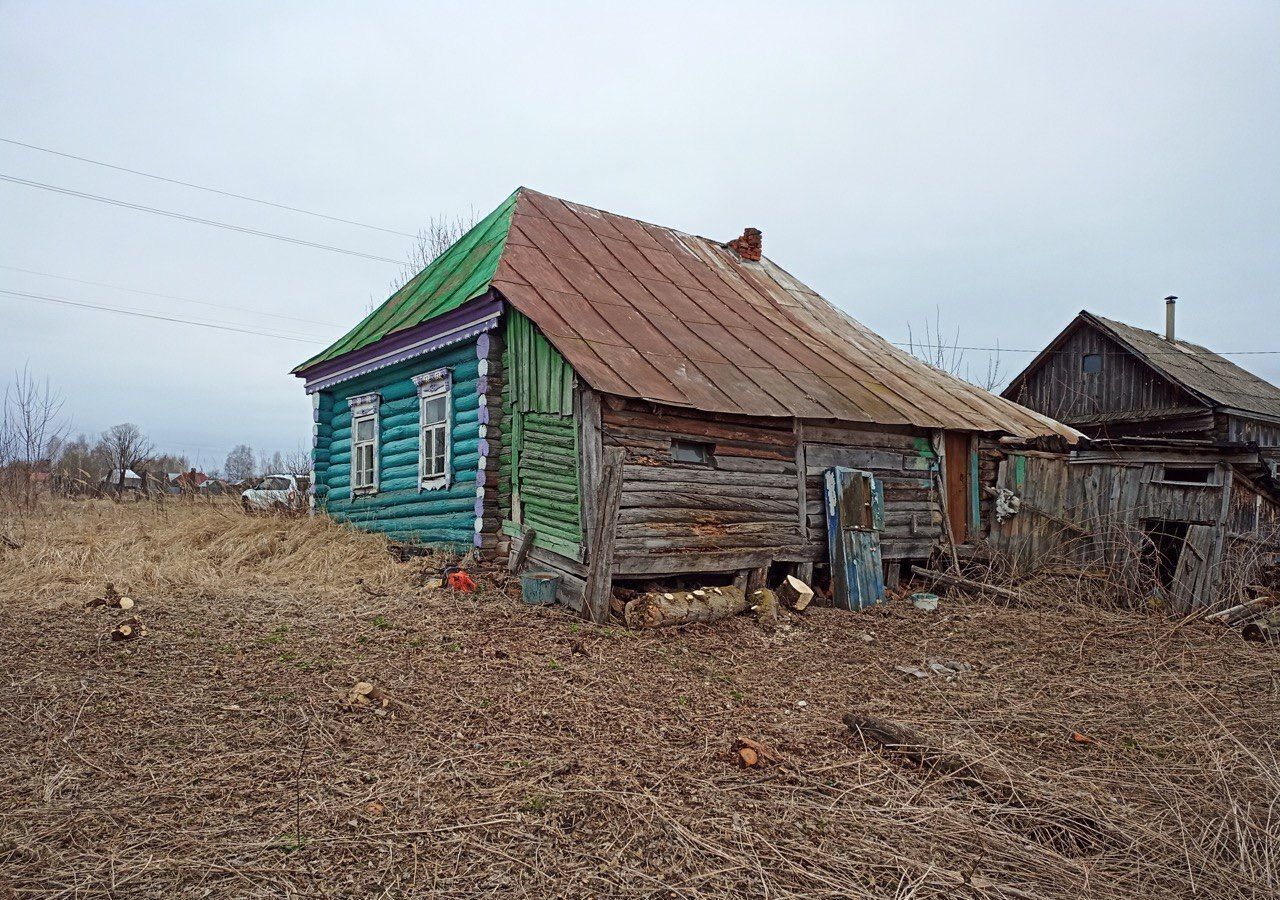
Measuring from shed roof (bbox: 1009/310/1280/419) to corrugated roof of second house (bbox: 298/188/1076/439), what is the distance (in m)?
11.2

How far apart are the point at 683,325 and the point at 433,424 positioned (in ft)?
12.0

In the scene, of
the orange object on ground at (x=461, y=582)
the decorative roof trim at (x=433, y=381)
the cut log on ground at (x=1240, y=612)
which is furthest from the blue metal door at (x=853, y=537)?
the decorative roof trim at (x=433, y=381)

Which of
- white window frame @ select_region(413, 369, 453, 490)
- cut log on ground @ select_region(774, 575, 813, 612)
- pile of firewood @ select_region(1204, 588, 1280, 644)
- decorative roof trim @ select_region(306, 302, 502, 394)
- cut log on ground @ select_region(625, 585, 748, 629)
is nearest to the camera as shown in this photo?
cut log on ground @ select_region(625, 585, 748, 629)

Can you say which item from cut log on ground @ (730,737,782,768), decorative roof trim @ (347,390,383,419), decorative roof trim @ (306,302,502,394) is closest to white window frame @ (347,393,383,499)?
decorative roof trim @ (347,390,383,419)

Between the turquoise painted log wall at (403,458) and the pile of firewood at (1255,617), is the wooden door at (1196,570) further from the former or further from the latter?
the turquoise painted log wall at (403,458)

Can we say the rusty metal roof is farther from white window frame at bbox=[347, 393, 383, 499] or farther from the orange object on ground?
→ white window frame at bbox=[347, 393, 383, 499]

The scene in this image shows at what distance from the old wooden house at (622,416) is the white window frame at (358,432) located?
0.14ft

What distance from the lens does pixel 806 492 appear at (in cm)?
1027

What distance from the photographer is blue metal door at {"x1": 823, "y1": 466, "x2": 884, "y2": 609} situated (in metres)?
10.2

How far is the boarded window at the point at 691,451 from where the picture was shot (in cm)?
926

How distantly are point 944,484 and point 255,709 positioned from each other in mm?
9314

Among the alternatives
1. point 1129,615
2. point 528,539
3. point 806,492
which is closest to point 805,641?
point 806,492

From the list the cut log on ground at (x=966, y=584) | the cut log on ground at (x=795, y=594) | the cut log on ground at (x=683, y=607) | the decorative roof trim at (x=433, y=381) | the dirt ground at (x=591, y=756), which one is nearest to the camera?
the dirt ground at (x=591, y=756)

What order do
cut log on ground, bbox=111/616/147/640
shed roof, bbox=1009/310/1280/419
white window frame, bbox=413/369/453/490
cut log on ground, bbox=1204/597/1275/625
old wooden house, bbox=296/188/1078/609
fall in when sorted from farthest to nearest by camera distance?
shed roof, bbox=1009/310/1280/419, white window frame, bbox=413/369/453/490, cut log on ground, bbox=1204/597/1275/625, old wooden house, bbox=296/188/1078/609, cut log on ground, bbox=111/616/147/640
